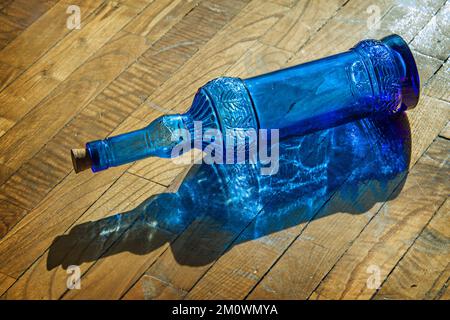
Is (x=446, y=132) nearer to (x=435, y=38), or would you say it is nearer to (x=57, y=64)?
(x=435, y=38)

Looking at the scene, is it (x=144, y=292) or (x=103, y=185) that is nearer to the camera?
(x=144, y=292)

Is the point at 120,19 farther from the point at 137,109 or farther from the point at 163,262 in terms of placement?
the point at 163,262

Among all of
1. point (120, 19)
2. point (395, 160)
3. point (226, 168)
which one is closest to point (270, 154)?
point (226, 168)

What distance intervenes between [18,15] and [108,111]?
0.52 metres

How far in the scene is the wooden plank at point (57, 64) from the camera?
6.25 ft

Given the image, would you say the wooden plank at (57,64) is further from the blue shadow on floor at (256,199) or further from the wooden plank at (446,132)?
the wooden plank at (446,132)

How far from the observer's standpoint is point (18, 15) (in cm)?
218

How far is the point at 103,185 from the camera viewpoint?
1694 millimetres

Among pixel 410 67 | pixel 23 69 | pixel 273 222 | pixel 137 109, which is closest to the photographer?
pixel 273 222

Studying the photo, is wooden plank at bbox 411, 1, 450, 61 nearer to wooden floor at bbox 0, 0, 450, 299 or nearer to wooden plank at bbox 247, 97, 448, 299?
wooden floor at bbox 0, 0, 450, 299

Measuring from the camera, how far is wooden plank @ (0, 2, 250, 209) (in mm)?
1726
